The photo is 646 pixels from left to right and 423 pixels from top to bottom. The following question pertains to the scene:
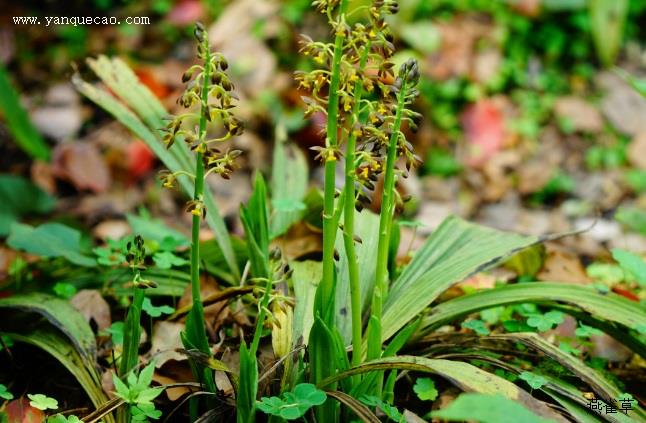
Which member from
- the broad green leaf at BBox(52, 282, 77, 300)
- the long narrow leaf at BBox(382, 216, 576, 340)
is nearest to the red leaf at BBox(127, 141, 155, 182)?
the broad green leaf at BBox(52, 282, 77, 300)

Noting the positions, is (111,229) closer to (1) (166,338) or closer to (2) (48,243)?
(2) (48,243)

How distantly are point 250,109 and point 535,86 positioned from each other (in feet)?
5.91

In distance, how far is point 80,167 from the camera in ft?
12.2

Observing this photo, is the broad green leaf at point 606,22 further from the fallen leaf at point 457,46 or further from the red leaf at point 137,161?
the red leaf at point 137,161

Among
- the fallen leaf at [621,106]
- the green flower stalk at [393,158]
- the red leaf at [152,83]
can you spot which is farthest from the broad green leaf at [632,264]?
the red leaf at [152,83]

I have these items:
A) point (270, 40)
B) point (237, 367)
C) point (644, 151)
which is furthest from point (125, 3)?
point (237, 367)

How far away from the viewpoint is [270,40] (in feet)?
14.0

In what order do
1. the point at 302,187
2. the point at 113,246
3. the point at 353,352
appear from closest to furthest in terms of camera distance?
the point at 353,352 → the point at 113,246 → the point at 302,187

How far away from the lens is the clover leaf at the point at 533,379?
4.72 ft

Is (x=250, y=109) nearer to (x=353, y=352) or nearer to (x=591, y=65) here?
(x=591, y=65)

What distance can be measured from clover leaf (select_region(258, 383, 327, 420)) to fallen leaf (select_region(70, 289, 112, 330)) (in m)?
0.67

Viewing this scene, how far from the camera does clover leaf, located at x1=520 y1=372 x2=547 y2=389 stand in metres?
1.44

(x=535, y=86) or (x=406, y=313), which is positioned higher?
(x=535, y=86)

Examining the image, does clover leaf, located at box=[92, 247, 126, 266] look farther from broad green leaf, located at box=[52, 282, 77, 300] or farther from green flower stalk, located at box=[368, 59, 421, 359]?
green flower stalk, located at box=[368, 59, 421, 359]
